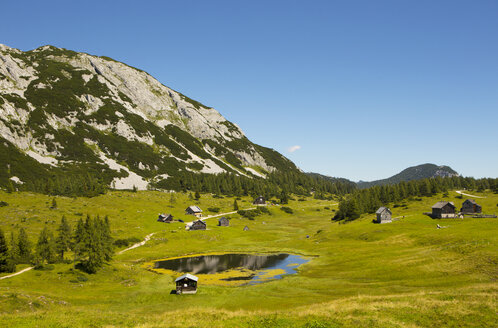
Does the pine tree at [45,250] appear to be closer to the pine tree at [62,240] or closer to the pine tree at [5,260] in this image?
the pine tree at [5,260]

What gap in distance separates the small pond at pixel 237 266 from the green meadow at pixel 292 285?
5102 millimetres

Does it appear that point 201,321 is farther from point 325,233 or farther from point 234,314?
point 325,233

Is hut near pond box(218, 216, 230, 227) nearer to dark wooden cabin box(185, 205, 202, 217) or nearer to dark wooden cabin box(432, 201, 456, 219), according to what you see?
dark wooden cabin box(185, 205, 202, 217)

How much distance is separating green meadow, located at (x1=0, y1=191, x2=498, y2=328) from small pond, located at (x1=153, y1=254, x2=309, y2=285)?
201 inches

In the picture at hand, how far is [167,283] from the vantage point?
64.7 meters

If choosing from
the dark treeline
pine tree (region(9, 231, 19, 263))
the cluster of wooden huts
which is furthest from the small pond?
the dark treeline

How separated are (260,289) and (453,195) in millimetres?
161962

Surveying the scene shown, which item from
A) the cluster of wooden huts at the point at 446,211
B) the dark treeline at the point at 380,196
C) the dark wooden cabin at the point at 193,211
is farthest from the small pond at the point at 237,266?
the dark wooden cabin at the point at 193,211

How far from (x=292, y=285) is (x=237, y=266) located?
27.5 meters

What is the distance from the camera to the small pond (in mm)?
70250

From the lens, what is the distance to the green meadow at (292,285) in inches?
1200

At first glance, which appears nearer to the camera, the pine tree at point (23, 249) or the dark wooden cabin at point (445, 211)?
the pine tree at point (23, 249)

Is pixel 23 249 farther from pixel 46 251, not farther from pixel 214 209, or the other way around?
pixel 214 209

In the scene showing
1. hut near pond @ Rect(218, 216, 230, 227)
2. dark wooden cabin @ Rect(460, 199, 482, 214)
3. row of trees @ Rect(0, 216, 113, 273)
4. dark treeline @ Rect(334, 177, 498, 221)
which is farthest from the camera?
dark treeline @ Rect(334, 177, 498, 221)
